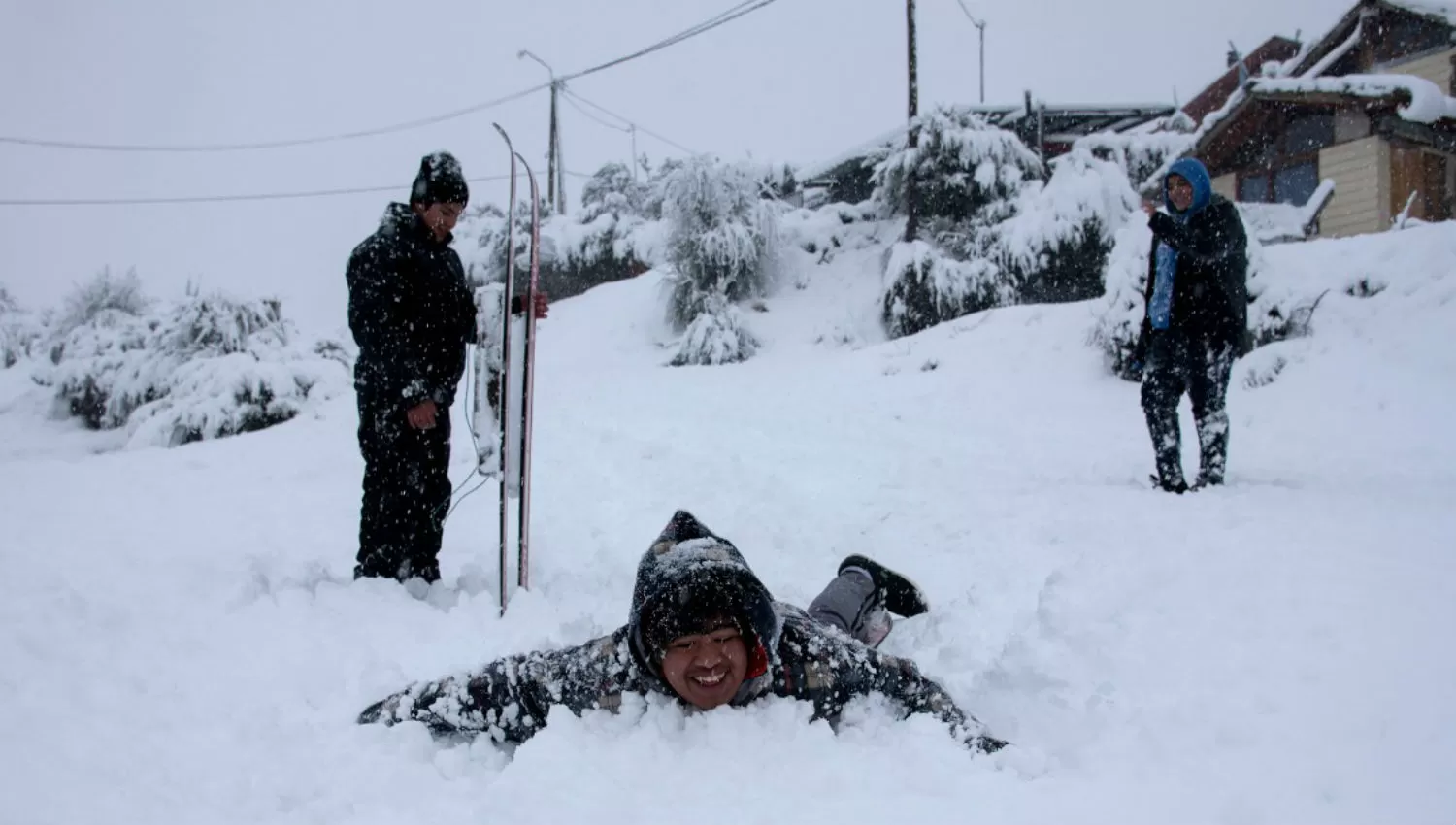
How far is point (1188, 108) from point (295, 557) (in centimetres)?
3309

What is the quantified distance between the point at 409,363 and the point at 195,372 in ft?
34.0

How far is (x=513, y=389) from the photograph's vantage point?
341cm

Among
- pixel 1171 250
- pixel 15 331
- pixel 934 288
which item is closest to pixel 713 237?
pixel 934 288

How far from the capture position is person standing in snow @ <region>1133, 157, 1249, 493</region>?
14.4ft

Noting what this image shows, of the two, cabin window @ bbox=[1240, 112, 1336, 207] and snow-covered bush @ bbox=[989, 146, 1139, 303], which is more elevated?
cabin window @ bbox=[1240, 112, 1336, 207]

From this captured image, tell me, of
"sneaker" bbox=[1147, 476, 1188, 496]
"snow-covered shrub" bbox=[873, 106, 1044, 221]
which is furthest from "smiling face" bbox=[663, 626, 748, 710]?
"snow-covered shrub" bbox=[873, 106, 1044, 221]

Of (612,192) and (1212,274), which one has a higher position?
(612,192)

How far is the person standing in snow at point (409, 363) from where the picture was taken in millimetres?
3322

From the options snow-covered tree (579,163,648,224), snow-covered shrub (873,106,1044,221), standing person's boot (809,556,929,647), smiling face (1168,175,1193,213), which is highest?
snow-covered tree (579,163,648,224)

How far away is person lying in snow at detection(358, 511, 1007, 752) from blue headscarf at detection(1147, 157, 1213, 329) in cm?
316

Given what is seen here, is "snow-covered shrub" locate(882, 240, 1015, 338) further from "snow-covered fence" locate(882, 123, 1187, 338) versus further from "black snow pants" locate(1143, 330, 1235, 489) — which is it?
"black snow pants" locate(1143, 330, 1235, 489)

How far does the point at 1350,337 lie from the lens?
715 cm

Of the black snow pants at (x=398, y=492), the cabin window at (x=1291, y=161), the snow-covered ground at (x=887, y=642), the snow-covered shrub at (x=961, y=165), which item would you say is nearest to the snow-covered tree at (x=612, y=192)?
the snow-covered shrub at (x=961, y=165)

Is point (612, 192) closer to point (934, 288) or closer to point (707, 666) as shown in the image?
point (934, 288)
